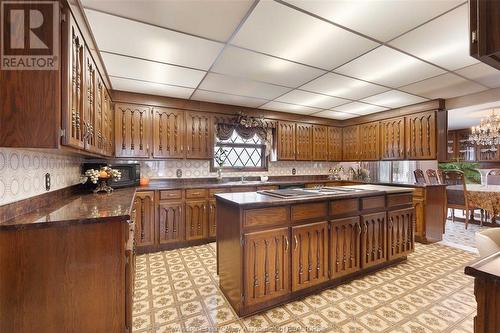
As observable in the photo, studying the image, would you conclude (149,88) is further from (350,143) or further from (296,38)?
(350,143)

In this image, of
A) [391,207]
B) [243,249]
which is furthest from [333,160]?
[243,249]

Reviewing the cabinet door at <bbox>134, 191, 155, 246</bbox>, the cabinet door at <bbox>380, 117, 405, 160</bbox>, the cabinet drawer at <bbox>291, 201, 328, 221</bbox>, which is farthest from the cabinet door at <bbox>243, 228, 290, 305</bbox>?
the cabinet door at <bbox>380, 117, 405, 160</bbox>

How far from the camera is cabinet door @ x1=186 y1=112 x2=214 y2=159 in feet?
13.3

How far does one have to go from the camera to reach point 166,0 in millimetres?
1646

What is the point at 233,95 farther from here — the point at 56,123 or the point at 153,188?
the point at 56,123

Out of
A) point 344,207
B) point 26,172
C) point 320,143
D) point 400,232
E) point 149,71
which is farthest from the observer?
point 320,143

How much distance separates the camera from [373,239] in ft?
8.79

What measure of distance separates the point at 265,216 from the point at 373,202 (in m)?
1.45

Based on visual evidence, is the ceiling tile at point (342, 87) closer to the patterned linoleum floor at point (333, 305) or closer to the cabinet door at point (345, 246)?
the cabinet door at point (345, 246)

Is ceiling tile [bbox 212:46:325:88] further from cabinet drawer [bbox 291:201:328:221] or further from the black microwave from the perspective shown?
the black microwave

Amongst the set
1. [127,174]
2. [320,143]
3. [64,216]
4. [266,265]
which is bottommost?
[266,265]

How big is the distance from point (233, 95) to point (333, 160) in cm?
308

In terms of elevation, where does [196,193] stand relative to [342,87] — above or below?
below

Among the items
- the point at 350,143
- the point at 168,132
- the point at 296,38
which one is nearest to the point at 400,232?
the point at 296,38
